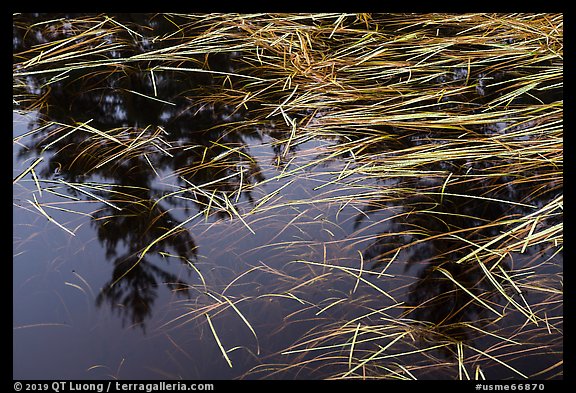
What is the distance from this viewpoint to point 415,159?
1.70 m

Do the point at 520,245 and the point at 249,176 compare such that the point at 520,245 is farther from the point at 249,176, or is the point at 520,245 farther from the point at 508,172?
the point at 249,176

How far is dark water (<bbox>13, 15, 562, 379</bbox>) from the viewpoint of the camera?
125 centimetres

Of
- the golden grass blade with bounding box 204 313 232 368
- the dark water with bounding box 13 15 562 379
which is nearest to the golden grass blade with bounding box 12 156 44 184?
the dark water with bounding box 13 15 562 379

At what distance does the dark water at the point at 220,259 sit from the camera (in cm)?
125

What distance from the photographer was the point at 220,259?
1439 millimetres


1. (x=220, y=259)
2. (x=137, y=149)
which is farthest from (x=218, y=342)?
(x=137, y=149)

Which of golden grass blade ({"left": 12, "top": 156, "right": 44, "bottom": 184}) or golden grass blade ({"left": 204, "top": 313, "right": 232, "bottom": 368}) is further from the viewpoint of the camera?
golden grass blade ({"left": 12, "top": 156, "right": 44, "bottom": 184})

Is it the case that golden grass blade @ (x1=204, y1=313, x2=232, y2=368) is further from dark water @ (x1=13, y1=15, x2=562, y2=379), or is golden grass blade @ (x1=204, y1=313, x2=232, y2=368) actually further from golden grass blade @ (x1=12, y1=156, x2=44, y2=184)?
golden grass blade @ (x1=12, y1=156, x2=44, y2=184)

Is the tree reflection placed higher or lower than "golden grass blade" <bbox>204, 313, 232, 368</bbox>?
higher

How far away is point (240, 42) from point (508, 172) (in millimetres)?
1135

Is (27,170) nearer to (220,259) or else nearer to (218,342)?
(220,259)

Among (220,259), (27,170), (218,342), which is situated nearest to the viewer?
(218,342)

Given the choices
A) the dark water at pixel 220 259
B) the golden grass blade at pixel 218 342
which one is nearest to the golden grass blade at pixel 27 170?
the dark water at pixel 220 259

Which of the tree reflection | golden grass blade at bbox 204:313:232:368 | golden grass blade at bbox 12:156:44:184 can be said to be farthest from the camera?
golden grass blade at bbox 12:156:44:184
